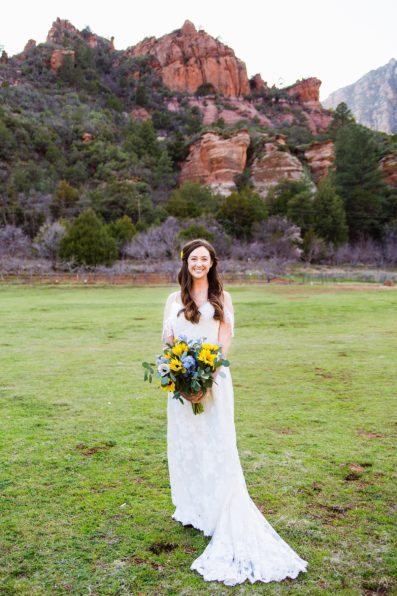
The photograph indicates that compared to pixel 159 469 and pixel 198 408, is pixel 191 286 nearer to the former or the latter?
pixel 198 408

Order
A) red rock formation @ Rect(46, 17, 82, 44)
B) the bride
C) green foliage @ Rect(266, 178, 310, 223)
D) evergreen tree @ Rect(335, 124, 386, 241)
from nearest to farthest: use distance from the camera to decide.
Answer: the bride, green foliage @ Rect(266, 178, 310, 223), evergreen tree @ Rect(335, 124, 386, 241), red rock formation @ Rect(46, 17, 82, 44)

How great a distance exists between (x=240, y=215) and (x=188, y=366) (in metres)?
53.0

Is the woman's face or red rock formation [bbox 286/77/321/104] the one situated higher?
red rock formation [bbox 286/77/321/104]

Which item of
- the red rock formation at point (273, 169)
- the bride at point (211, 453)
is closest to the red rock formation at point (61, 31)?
the red rock formation at point (273, 169)

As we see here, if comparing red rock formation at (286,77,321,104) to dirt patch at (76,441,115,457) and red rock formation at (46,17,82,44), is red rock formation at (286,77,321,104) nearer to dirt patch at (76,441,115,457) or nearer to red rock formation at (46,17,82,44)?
red rock formation at (46,17,82,44)

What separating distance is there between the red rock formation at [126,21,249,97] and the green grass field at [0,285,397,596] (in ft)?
413

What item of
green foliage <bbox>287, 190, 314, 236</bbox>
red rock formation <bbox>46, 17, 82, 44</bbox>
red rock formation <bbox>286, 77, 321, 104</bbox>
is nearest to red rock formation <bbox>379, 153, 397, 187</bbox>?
green foliage <bbox>287, 190, 314, 236</bbox>

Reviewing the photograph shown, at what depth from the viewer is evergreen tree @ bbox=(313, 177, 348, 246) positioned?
55.3m

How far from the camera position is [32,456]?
5.31 metres

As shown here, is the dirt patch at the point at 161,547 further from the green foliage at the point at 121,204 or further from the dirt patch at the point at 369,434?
the green foliage at the point at 121,204

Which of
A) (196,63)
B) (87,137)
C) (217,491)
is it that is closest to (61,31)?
(196,63)

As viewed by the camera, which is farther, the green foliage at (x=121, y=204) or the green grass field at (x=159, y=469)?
the green foliage at (x=121, y=204)

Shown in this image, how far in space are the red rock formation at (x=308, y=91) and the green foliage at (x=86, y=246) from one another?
99.5 meters

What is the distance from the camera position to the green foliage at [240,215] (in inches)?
2163
